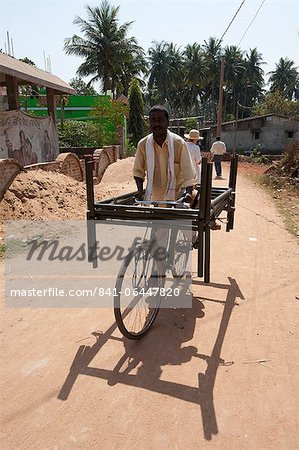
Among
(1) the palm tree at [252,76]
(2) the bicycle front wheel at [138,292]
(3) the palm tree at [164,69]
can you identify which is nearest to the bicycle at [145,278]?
(2) the bicycle front wheel at [138,292]

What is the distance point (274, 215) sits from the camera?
28.2ft

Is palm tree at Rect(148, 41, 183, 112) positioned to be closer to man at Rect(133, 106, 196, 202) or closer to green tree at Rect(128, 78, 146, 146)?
green tree at Rect(128, 78, 146, 146)

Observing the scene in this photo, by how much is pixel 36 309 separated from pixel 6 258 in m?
1.92

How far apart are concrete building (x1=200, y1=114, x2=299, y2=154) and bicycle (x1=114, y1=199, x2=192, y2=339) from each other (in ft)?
92.3

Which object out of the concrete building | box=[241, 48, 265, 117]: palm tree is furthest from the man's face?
box=[241, 48, 265, 117]: palm tree

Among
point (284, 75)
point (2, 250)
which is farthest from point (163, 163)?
point (284, 75)

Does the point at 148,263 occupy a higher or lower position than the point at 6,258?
higher

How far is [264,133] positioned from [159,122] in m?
30.3

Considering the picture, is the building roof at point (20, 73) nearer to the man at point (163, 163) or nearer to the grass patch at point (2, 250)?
the grass patch at point (2, 250)

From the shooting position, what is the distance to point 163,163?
344 cm

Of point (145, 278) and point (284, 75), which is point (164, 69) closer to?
point (284, 75)

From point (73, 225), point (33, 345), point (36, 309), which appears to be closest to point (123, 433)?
point (33, 345)

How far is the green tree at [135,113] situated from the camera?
86.7ft

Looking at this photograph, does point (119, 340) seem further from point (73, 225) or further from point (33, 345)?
point (73, 225)
